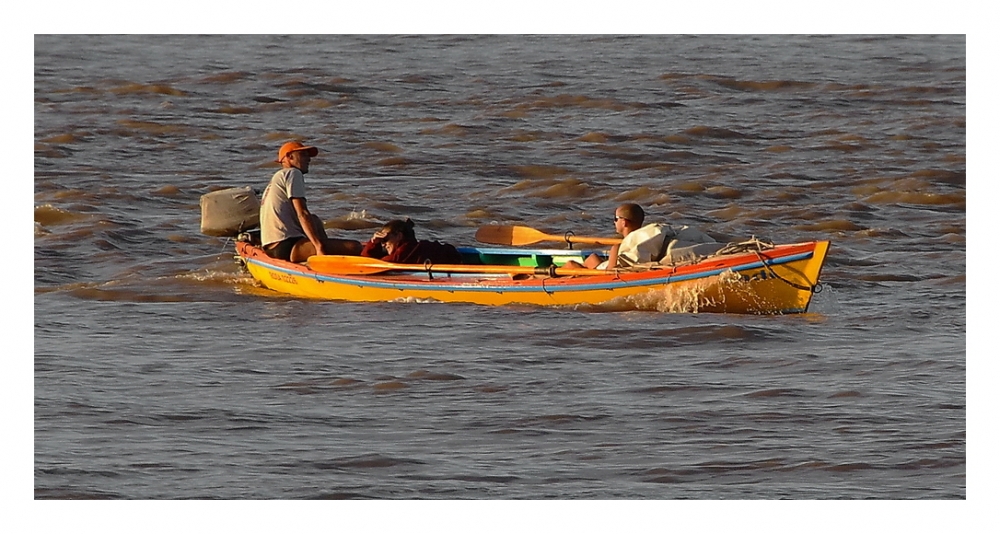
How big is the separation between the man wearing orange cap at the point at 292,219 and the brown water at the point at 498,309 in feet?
1.59

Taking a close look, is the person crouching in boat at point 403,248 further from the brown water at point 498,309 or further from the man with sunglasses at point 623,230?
the man with sunglasses at point 623,230

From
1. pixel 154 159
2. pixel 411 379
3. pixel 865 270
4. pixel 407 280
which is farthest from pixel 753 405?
pixel 154 159

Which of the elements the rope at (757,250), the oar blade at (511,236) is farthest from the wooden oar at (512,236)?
the rope at (757,250)

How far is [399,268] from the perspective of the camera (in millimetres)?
14656

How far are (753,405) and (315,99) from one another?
15464 millimetres

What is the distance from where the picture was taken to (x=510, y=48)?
98.4 ft

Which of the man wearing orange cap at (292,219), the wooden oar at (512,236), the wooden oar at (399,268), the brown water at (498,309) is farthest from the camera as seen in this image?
the wooden oar at (512,236)

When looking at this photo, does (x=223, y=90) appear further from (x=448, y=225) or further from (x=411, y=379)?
(x=411, y=379)

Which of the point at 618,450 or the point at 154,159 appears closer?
the point at 618,450

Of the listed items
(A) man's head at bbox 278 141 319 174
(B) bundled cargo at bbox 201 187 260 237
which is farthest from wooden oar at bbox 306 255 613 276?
(B) bundled cargo at bbox 201 187 260 237

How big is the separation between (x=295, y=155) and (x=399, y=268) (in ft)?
4.78

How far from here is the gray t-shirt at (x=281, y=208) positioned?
1534 centimetres

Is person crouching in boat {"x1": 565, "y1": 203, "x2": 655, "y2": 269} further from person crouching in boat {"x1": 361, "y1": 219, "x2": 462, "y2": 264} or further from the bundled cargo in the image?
the bundled cargo

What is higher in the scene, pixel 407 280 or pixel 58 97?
pixel 58 97
